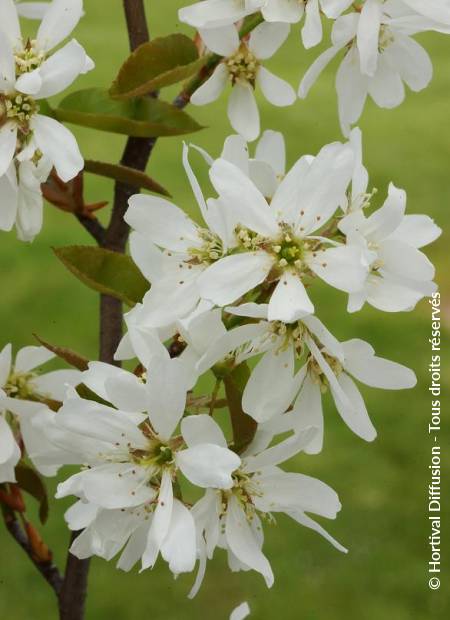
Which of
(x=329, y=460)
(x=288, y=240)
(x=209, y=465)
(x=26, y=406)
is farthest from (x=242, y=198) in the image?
(x=329, y=460)

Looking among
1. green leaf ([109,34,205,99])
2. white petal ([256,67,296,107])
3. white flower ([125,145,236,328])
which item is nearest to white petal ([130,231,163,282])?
white flower ([125,145,236,328])

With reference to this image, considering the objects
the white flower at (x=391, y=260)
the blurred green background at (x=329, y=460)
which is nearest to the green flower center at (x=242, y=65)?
the white flower at (x=391, y=260)

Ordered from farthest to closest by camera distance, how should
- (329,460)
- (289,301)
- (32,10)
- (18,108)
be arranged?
1. (329,460)
2. (32,10)
3. (18,108)
4. (289,301)

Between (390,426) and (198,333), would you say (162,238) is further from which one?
(390,426)

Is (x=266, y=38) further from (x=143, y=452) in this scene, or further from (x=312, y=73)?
(x=143, y=452)

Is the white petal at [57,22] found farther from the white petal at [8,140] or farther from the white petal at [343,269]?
the white petal at [343,269]

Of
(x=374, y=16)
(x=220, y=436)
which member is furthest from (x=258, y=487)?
(x=374, y=16)
